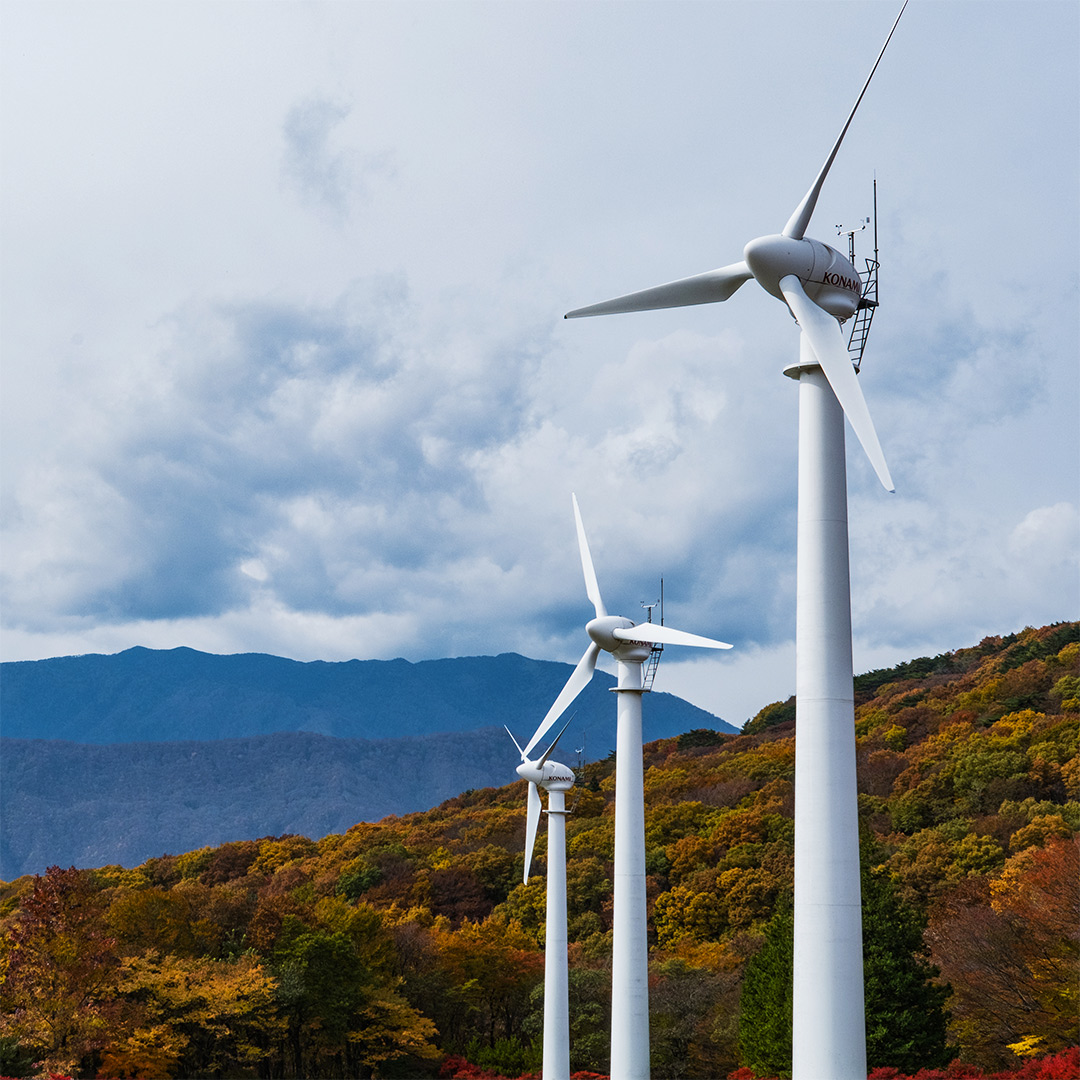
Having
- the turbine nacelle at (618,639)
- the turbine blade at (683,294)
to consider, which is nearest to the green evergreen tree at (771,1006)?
the turbine nacelle at (618,639)

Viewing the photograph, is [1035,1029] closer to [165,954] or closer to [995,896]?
[995,896]

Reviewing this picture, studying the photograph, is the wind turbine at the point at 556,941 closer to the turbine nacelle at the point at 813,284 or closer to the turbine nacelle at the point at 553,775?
the turbine nacelle at the point at 553,775

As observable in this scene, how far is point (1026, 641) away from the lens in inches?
5556

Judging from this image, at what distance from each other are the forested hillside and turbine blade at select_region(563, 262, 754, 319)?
24.4m

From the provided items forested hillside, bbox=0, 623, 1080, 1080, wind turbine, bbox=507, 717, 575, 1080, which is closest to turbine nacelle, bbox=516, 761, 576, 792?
wind turbine, bbox=507, 717, 575, 1080

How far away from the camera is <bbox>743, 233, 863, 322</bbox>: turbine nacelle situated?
66.6 ft

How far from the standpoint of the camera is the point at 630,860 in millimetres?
36188

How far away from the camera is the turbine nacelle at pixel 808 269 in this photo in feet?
66.6

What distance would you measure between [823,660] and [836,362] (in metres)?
4.44

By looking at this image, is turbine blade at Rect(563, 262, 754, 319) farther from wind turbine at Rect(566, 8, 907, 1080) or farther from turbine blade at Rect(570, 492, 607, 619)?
turbine blade at Rect(570, 492, 607, 619)

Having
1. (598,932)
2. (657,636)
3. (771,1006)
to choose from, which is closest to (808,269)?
(657,636)

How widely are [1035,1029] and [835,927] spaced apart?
3745cm

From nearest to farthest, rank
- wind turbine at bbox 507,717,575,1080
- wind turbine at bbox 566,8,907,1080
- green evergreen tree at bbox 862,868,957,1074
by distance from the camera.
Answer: wind turbine at bbox 566,8,907,1080
green evergreen tree at bbox 862,868,957,1074
wind turbine at bbox 507,717,575,1080

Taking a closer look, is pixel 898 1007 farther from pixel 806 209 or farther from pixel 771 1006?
pixel 806 209
